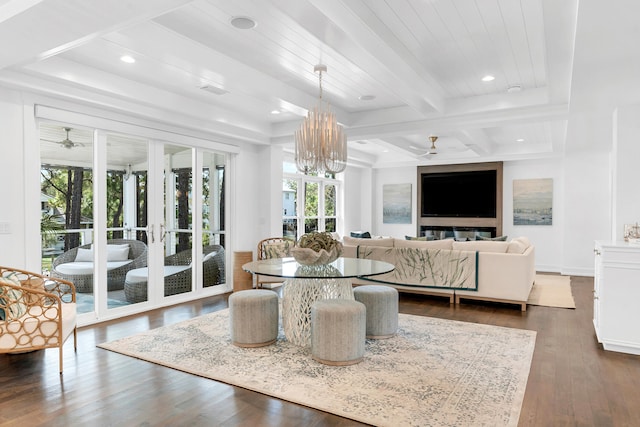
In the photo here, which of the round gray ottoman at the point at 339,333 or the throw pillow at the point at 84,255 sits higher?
the throw pillow at the point at 84,255

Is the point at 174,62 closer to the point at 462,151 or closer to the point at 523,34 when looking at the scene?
the point at 523,34

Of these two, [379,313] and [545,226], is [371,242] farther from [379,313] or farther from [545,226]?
[545,226]

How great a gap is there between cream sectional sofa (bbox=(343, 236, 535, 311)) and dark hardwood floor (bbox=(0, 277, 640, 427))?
4.14 ft

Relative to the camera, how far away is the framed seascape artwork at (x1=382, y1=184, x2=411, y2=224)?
1031 centimetres

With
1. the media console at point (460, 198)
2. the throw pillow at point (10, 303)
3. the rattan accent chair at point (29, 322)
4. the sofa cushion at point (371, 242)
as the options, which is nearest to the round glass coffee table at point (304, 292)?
the rattan accent chair at point (29, 322)

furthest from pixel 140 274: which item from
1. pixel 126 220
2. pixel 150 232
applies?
pixel 126 220

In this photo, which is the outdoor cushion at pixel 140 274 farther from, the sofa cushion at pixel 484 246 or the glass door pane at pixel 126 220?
the sofa cushion at pixel 484 246

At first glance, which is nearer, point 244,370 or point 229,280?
point 244,370

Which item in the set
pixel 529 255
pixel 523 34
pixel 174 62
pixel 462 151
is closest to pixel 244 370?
pixel 174 62

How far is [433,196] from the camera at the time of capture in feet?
32.2

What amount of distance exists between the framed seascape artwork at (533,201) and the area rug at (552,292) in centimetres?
146

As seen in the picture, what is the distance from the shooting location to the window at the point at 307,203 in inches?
332

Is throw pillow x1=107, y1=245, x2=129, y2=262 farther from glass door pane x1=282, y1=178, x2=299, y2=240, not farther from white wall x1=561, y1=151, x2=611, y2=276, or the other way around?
white wall x1=561, y1=151, x2=611, y2=276

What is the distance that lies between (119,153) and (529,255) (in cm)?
518
